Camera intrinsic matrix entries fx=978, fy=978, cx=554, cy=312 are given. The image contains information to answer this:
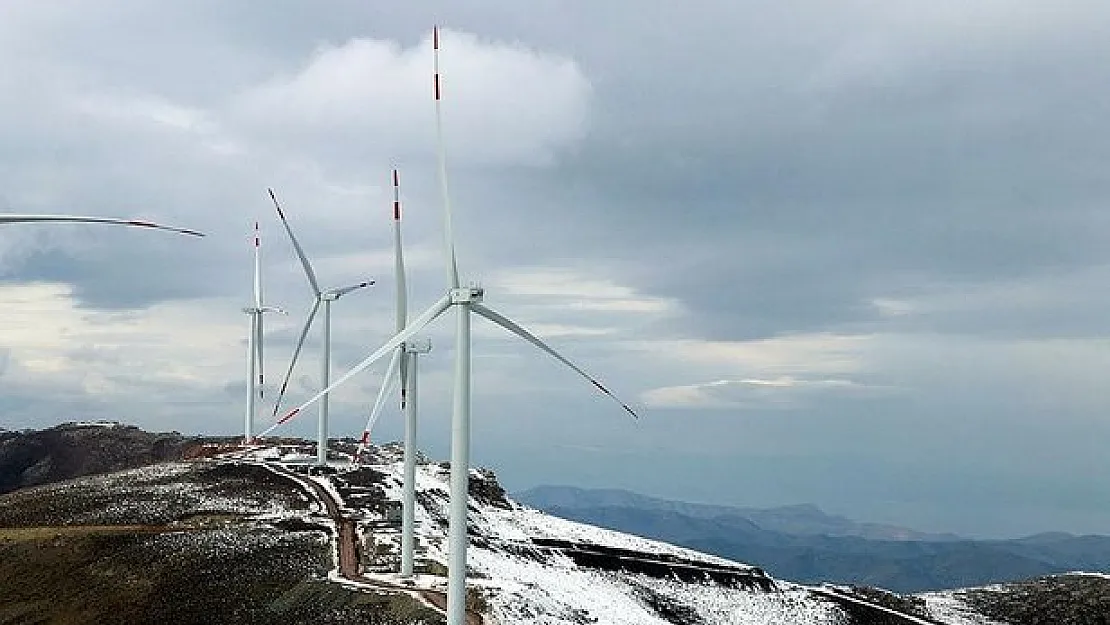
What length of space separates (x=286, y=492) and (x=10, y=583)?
28439 mm

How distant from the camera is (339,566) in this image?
6969 centimetres

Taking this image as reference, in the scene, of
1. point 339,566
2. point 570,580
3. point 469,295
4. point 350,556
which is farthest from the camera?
point 570,580

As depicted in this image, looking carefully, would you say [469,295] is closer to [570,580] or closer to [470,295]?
[470,295]

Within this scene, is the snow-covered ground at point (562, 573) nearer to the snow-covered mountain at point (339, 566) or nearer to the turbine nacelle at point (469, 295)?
the snow-covered mountain at point (339, 566)

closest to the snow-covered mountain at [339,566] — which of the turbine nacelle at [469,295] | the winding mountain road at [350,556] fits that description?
the winding mountain road at [350,556]

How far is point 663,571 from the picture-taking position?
316ft

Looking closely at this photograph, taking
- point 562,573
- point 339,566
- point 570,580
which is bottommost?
point 570,580

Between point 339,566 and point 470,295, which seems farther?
point 339,566

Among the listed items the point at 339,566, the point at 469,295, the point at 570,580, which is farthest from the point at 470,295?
the point at 570,580

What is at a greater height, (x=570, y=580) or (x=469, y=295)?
(x=469, y=295)

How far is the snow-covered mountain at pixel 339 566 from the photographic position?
211 ft

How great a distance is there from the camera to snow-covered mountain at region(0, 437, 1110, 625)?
2532 inches

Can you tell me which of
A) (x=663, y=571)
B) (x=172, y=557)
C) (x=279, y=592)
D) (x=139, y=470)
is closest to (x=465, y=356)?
(x=279, y=592)

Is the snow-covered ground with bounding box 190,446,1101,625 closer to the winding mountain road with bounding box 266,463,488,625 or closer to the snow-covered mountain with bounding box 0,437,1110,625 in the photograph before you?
the snow-covered mountain with bounding box 0,437,1110,625
